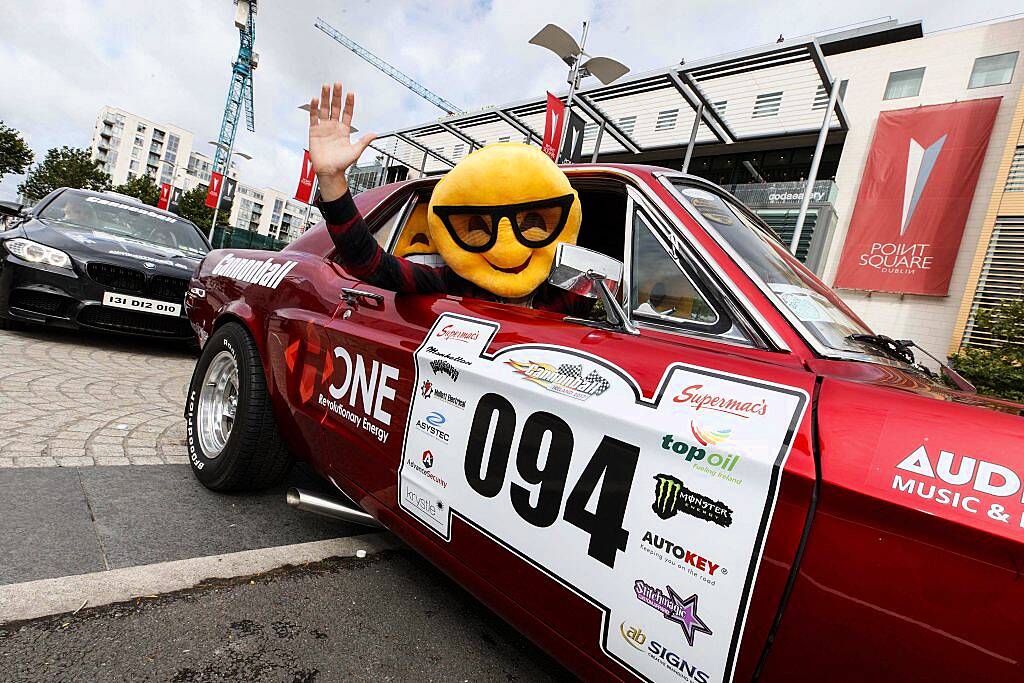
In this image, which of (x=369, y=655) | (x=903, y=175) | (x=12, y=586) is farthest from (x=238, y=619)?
(x=903, y=175)

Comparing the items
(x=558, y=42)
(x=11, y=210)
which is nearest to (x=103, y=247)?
(x=11, y=210)

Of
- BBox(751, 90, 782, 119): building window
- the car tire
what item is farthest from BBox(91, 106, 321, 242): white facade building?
the car tire

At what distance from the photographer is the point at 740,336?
132 cm

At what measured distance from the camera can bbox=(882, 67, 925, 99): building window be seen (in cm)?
1581

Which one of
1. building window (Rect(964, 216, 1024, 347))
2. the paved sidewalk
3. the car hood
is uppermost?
building window (Rect(964, 216, 1024, 347))

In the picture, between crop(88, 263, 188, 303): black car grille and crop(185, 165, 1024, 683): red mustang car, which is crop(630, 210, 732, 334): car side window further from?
crop(88, 263, 188, 303): black car grille

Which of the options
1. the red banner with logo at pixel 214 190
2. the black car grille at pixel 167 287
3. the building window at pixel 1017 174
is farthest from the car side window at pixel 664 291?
the red banner with logo at pixel 214 190

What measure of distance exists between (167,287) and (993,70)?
19.5m

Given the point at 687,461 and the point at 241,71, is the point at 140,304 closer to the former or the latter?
the point at 687,461

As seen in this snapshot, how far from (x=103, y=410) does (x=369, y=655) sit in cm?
272

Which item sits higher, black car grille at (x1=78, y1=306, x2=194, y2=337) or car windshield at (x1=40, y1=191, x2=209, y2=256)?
car windshield at (x1=40, y1=191, x2=209, y2=256)

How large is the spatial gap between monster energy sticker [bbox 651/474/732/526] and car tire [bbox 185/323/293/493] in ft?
6.08

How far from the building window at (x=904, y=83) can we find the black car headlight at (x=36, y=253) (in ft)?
64.9

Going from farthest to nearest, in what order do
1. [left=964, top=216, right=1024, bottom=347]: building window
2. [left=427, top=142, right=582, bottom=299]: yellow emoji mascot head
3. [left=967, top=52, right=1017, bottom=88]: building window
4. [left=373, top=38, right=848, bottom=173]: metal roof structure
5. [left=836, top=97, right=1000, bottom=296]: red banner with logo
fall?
[left=967, top=52, right=1017, bottom=88]: building window, [left=836, top=97, right=1000, bottom=296]: red banner with logo, [left=964, top=216, right=1024, bottom=347]: building window, [left=373, top=38, right=848, bottom=173]: metal roof structure, [left=427, top=142, right=582, bottom=299]: yellow emoji mascot head
